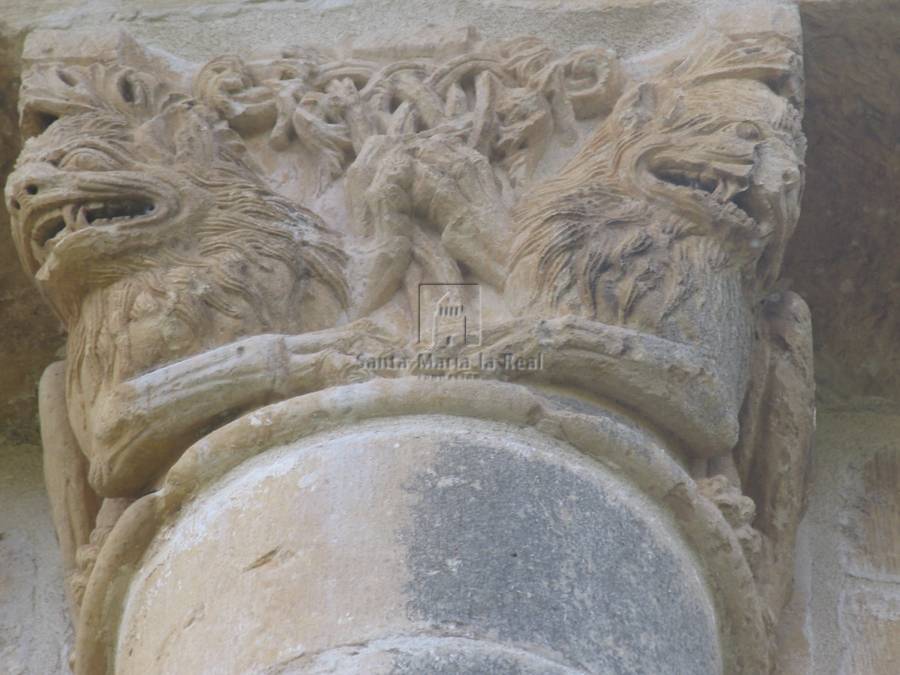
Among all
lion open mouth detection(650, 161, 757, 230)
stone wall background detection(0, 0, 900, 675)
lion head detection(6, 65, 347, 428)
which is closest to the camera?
lion head detection(6, 65, 347, 428)

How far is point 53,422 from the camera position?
3.52m

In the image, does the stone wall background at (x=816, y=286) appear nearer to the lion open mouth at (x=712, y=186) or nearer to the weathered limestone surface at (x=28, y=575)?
the weathered limestone surface at (x=28, y=575)

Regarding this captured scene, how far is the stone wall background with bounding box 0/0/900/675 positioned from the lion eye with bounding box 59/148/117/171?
0.59m

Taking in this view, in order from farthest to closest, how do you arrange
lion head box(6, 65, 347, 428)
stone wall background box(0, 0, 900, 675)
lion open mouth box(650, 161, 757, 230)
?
stone wall background box(0, 0, 900, 675) → lion open mouth box(650, 161, 757, 230) → lion head box(6, 65, 347, 428)

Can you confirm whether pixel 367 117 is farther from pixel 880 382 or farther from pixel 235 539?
pixel 880 382

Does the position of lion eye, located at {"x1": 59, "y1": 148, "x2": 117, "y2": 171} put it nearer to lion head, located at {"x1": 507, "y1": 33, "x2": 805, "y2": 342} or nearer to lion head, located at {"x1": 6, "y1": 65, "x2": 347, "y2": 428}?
lion head, located at {"x1": 6, "y1": 65, "x2": 347, "y2": 428}

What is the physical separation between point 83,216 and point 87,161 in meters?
0.13

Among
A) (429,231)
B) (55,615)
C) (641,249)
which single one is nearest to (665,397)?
(641,249)

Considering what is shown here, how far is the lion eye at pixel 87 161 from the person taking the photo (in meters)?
3.41

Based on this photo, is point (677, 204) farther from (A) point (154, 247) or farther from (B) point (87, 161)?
(B) point (87, 161)

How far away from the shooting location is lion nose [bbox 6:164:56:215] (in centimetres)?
338

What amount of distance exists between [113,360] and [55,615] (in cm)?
87

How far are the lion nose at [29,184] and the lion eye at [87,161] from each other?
1.1 inches

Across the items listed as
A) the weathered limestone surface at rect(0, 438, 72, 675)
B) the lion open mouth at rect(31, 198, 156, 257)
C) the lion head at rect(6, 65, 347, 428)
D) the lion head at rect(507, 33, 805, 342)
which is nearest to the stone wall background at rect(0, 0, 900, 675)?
the weathered limestone surface at rect(0, 438, 72, 675)
